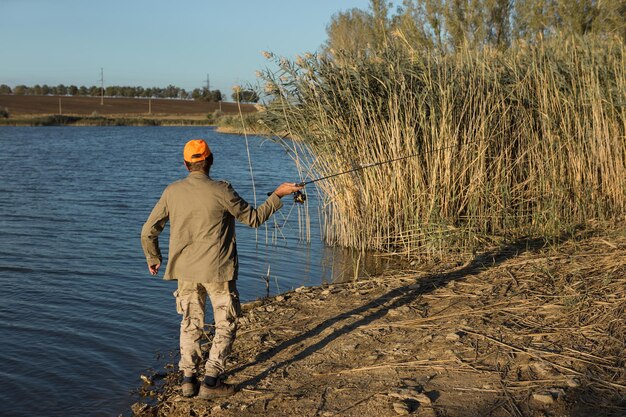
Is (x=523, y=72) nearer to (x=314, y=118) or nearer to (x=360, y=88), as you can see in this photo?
(x=360, y=88)

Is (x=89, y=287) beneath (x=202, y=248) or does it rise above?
beneath

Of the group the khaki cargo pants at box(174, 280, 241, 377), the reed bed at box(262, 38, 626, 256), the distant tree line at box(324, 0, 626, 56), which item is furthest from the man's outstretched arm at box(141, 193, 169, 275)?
the distant tree line at box(324, 0, 626, 56)

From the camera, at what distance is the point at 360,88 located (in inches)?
371

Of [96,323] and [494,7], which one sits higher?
[494,7]

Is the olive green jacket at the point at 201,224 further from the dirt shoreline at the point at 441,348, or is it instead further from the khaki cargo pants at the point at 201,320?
the dirt shoreline at the point at 441,348

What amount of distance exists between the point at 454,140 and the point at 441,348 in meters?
4.40

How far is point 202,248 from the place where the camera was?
4.65 metres

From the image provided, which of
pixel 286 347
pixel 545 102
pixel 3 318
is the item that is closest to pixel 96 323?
pixel 3 318

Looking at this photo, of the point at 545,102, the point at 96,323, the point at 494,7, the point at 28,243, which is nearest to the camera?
the point at 96,323

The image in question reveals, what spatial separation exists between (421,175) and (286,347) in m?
4.13

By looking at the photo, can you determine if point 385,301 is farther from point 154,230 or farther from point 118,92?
point 118,92

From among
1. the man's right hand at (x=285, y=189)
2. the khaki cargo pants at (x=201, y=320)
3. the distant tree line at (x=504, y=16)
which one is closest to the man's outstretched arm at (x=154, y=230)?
the khaki cargo pants at (x=201, y=320)

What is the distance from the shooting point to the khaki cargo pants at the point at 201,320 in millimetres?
4711

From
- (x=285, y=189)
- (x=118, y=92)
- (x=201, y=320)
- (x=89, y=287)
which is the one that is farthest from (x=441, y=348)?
(x=118, y=92)
